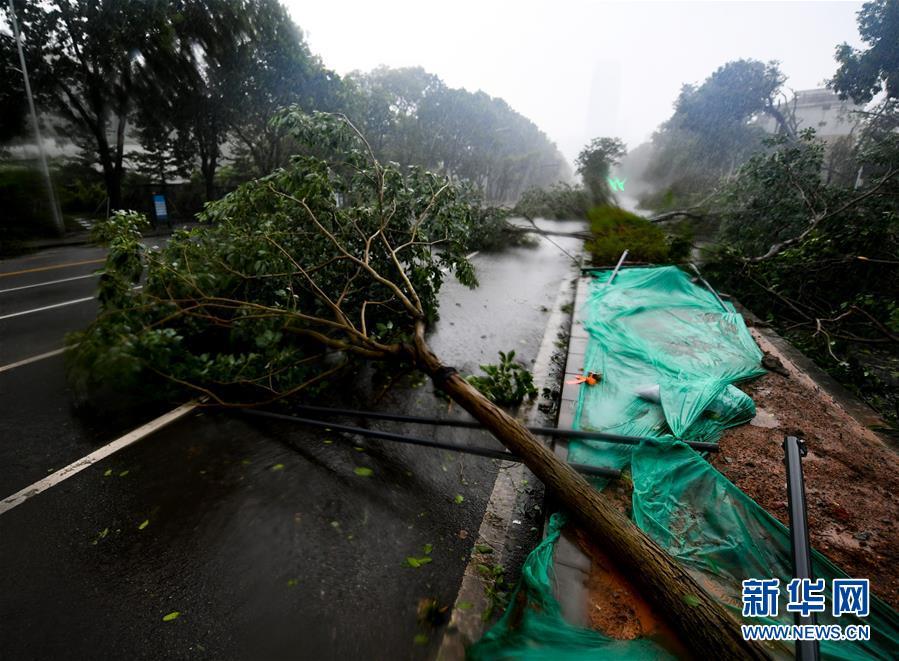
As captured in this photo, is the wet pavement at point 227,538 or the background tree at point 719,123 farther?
the background tree at point 719,123

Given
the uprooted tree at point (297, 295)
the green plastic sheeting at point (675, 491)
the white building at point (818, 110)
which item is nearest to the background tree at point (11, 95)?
the uprooted tree at point (297, 295)

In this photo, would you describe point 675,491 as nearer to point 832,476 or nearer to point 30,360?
point 832,476

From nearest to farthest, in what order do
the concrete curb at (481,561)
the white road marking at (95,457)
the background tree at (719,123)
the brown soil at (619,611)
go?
the brown soil at (619,611)
the concrete curb at (481,561)
the white road marking at (95,457)
the background tree at (719,123)

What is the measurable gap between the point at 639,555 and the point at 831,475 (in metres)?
1.86

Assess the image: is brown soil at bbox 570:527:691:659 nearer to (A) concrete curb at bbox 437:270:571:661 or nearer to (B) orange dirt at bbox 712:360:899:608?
(A) concrete curb at bbox 437:270:571:661

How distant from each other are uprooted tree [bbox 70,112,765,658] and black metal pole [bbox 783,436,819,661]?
60 cm

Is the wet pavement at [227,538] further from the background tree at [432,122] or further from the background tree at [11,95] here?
the background tree at [432,122]

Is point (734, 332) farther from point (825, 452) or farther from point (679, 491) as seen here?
point (679, 491)

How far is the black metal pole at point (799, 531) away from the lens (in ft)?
4.75

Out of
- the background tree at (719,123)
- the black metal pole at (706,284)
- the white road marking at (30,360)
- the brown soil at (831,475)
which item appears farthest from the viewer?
the background tree at (719,123)

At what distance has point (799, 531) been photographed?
1.65m

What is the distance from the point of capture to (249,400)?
403 centimetres

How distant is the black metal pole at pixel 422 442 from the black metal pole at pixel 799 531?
111 centimetres

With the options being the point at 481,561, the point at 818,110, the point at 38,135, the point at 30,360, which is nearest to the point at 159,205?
the point at 38,135
